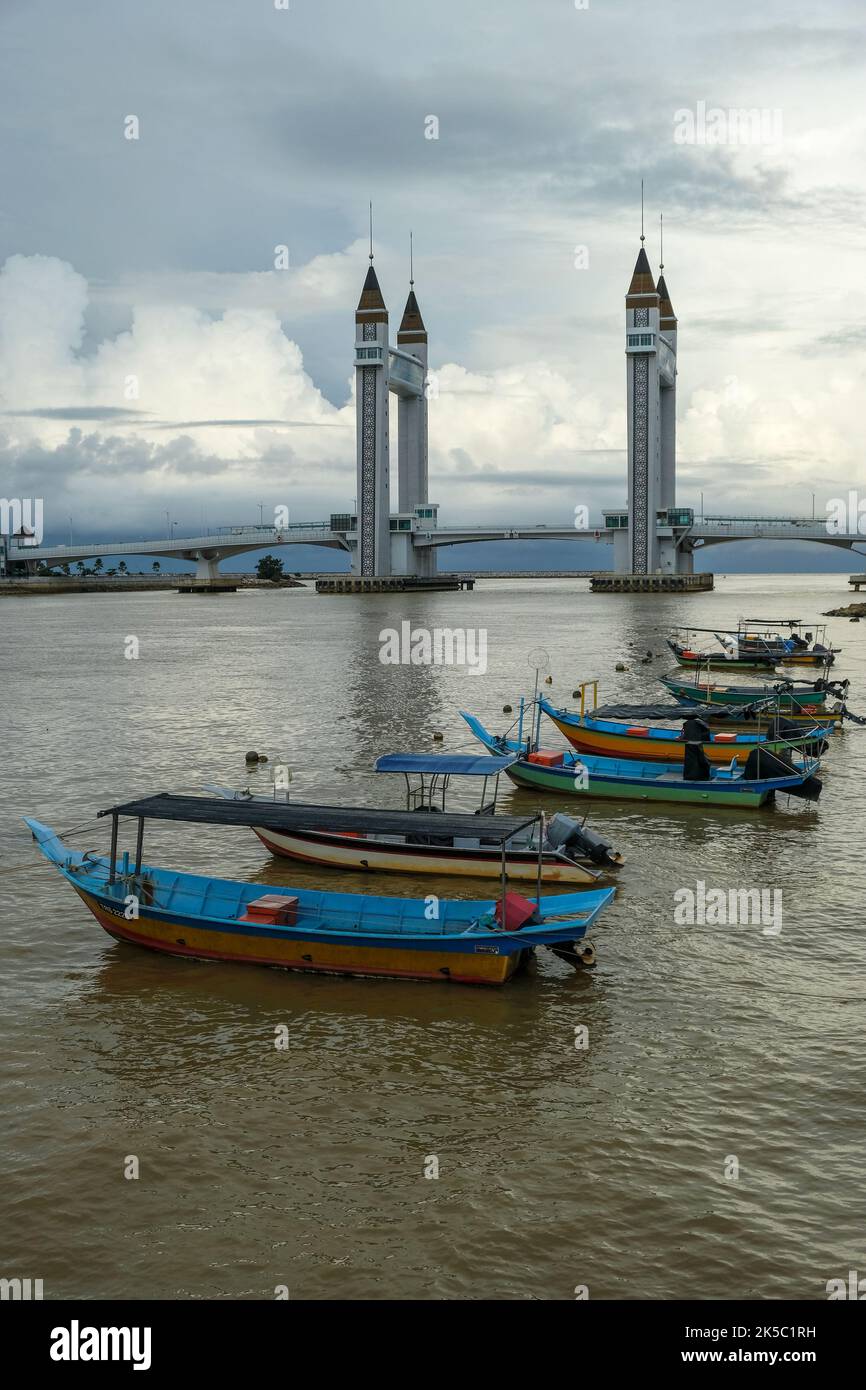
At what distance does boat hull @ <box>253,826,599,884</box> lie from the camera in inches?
627

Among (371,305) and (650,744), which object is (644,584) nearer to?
(371,305)

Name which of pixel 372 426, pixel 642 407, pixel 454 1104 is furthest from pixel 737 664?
pixel 372 426

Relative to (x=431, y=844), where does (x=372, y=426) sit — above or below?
above

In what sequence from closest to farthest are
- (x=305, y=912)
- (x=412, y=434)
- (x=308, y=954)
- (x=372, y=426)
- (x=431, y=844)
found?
1. (x=308, y=954)
2. (x=305, y=912)
3. (x=431, y=844)
4. (x=372, y=426)
5. (x=412, y=434)

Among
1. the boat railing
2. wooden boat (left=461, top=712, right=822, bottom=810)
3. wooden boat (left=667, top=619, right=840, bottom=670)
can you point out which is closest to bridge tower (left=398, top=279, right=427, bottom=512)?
wooden boat (left=667, top=619, right=840, bottom=670)

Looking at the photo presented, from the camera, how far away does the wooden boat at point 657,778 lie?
2088 centimetres

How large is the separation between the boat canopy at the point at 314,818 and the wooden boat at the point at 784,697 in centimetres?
1484

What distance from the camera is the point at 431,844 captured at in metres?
16.5

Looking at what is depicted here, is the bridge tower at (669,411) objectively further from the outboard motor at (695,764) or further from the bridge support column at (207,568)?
the outboard motor at (695,764)

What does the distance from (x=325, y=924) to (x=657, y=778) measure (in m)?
9.77

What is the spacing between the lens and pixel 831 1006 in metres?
11.8

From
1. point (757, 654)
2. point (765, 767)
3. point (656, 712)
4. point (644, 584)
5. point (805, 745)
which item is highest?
point (644, 584)

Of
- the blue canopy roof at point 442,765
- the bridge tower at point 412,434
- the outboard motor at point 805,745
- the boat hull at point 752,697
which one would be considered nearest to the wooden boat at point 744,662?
the boat hull at point 752,697

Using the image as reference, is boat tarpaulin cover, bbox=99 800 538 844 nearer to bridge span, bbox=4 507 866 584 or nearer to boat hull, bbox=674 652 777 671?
boat hull, bbox=674 652 777 671
